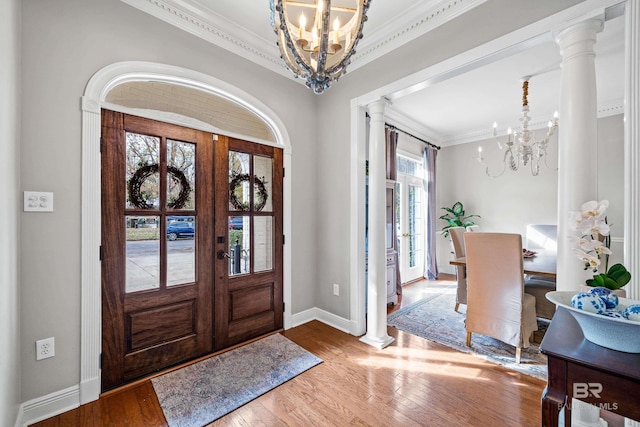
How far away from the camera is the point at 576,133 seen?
1513 millimetres

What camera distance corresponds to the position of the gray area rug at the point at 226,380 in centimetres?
171

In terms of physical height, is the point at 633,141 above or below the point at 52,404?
above

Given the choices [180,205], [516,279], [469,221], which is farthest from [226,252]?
[469,221]

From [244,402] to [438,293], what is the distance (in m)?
3.46

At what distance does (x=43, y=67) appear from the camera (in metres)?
1.65

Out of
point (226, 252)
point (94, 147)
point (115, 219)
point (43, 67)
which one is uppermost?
point (43, 67)

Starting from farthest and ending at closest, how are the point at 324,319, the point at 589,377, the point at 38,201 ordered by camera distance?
the point at 324,319 < the point at 38,201 < the point at 589,377

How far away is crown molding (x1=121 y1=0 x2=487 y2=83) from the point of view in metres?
2.06

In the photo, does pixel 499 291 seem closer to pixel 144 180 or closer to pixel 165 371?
pixel 165 371

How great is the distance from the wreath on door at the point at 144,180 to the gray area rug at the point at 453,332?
102 inches

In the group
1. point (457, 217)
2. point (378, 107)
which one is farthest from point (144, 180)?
point (457, 217)

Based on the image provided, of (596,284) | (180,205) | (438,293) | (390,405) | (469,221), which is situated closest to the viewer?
(596,284)

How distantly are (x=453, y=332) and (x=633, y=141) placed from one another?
7.26 ft

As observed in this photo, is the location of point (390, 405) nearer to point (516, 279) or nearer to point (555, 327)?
point (555, 327)
